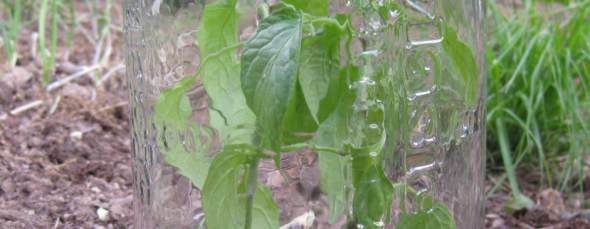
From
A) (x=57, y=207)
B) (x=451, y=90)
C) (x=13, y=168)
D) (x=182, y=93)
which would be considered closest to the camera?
(x=182, y=93)

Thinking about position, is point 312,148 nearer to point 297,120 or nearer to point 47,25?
point 297,120

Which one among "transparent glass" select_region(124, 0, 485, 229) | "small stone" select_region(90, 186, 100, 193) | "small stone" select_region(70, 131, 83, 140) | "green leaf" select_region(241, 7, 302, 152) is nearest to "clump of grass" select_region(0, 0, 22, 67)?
"small stone" select_region(70, 131, 83, 140)

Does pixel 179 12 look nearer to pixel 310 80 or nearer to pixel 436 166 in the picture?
pixel 310 80

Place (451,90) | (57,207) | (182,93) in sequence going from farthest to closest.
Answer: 1. (57,207)
2. (451,90)
3. (182,93)

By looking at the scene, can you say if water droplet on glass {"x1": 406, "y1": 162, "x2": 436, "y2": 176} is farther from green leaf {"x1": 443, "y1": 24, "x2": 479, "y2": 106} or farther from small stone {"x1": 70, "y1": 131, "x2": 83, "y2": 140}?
small stone {"x1": 70, "y1": 131, "x2": 83, "y2": 140}

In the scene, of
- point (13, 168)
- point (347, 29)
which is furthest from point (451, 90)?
point (13, 168)

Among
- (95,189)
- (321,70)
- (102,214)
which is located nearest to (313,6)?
(321,70)

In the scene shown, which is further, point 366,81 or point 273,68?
point 366,81
